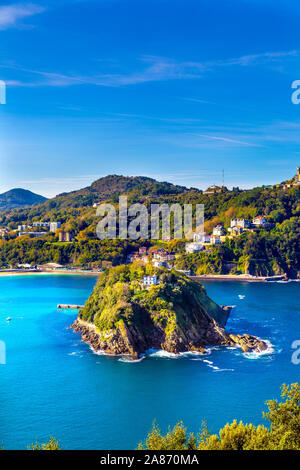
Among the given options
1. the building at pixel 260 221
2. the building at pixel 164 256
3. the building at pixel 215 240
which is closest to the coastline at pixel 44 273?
the building at pixel 164 256

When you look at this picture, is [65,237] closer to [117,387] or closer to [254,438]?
[117,387]

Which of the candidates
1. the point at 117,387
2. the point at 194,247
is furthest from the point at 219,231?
the point at 117,387

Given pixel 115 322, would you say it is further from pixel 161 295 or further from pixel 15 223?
pixel 15 223

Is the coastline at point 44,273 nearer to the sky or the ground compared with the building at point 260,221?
nearer to the ground

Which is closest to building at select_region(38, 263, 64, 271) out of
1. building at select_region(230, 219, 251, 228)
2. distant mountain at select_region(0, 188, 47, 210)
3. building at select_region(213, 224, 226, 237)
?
building at select_region(213, 224, 226, 237)

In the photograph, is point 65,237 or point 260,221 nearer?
point 260,221

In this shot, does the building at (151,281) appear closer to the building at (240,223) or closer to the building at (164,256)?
the building at (164,256)
